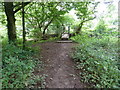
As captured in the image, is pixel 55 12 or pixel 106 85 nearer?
pixel 106 85

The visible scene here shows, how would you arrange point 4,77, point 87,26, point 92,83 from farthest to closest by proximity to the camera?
point 87,26
point 92,83
point 4,77

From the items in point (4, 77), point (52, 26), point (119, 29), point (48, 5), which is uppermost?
point (48, 5)

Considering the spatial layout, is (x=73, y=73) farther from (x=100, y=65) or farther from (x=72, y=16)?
(x=72, y=16)

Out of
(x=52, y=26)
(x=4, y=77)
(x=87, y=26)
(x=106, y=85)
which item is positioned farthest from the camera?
(x=87, y=26)

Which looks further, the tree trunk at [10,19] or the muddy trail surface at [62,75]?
the tree trunk at [10,19]

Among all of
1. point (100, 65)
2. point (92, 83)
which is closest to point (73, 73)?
point (92, 83)

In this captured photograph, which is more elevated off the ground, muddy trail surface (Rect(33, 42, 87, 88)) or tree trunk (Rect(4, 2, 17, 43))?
tree trunk (Rect(4, 2, 17, 43))

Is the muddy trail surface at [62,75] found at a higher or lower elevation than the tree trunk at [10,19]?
lower

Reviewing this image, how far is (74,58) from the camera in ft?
10.8

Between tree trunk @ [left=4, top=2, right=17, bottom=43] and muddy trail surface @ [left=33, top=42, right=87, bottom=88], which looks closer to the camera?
muddy trail surface @ [left=33, top=42, right=87, bottom=88]

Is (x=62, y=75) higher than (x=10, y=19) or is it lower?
lower

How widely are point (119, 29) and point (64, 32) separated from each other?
558 centimetres

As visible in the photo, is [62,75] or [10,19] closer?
[62,75]

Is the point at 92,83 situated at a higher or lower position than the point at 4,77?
lower
